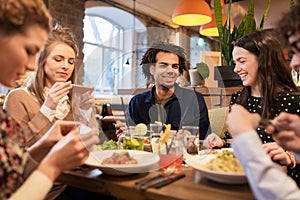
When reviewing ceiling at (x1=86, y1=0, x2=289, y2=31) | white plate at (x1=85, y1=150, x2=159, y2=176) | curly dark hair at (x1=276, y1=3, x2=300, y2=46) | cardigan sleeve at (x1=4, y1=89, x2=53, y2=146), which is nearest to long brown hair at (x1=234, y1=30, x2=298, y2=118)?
curly dark hair at (x1=276, y1=3, x2=300, y2=46)

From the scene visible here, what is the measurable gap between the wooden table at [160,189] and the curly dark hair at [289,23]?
46cm

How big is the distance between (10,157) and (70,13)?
3.96 m

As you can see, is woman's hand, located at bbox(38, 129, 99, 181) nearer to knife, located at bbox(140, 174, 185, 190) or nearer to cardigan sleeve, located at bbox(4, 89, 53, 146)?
knife, located at bbox(140, 174, 185, 190)

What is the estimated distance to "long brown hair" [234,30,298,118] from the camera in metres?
1.47

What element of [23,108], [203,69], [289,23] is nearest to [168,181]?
[289,23]

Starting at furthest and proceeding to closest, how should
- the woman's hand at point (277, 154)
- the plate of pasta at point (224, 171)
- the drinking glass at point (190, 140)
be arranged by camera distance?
the drinking glass at point (190, 140), the woman's hand at point (277, 154), the plate of pasta at point (224, 171)

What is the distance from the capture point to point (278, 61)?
1.51m

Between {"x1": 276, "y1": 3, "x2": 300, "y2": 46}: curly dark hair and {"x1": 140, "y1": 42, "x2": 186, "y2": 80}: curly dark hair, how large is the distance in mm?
949

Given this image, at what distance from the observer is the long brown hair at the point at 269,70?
147 centimetres

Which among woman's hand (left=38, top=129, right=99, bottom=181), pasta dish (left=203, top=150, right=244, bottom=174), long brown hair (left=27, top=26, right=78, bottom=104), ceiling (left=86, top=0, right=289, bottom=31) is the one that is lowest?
pasta dish (left=203, top=150, right=244, bottom=174)

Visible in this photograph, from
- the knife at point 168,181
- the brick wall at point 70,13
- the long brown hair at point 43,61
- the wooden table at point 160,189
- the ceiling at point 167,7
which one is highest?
the ceiling at point 167,7

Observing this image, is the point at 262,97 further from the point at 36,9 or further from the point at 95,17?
the point at 95,17

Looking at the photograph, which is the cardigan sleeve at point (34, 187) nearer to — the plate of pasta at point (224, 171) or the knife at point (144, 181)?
the knife at point (144, 181)

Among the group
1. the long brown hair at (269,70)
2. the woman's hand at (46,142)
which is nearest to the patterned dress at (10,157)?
the woman's hand at (46,142)
